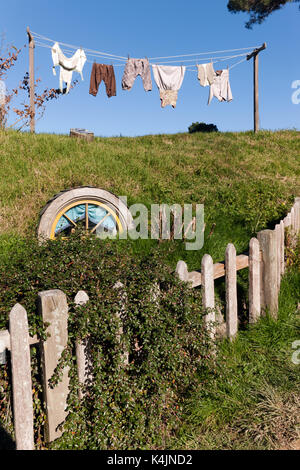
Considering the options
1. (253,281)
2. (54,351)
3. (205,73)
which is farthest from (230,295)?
(205,73)

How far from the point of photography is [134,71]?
13.4m

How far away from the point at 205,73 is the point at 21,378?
14.3 metres

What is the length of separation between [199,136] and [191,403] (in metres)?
12.5

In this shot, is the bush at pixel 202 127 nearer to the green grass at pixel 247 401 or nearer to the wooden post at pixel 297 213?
the wooden post at pixel 297 213

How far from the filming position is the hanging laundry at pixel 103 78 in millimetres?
13188

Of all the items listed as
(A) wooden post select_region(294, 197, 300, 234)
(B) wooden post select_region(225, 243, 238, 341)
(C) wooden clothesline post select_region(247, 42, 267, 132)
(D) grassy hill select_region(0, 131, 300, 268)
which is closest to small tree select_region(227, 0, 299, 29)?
(C) wooden clothesline post select_region(247, 42, 267, 132)

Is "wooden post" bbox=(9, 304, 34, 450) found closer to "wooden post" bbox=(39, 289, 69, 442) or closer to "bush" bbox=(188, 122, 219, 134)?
"wooden post" bbox=(39, 289, 69, 442)

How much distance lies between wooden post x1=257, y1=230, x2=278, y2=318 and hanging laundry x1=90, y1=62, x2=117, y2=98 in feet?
34.6

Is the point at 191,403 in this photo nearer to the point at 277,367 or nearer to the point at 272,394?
the point at 272,394

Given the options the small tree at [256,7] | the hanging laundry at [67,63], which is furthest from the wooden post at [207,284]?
the small tree at [256,7]

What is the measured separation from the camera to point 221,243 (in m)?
5.92

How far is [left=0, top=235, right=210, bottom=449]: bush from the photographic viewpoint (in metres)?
2.60

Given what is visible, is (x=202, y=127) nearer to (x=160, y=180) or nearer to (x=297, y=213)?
(x=160, y=180)

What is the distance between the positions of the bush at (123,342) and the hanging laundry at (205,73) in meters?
12.9
